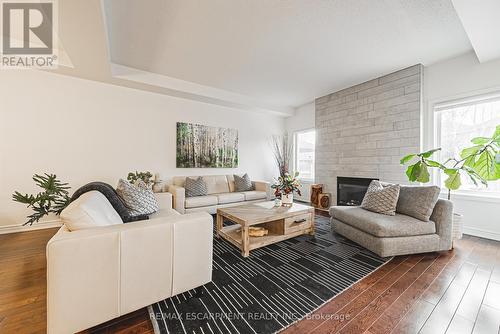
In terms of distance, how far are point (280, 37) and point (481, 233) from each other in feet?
13.1

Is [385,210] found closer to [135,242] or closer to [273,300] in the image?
[273,300]

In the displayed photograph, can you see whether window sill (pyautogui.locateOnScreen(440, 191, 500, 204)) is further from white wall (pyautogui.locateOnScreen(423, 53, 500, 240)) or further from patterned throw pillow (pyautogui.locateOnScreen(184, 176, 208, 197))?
patterned throw pillow (pyautogui.locateOnScreen(184, 176, 208, 197))

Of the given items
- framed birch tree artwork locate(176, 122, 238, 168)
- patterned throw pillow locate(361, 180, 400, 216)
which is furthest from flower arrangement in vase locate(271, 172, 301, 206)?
framed birch tree artwork locate(176, 122, 238, 168)

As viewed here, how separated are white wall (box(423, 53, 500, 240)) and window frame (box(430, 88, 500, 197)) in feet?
0.05

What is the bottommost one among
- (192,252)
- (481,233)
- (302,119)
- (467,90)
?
(481,233)

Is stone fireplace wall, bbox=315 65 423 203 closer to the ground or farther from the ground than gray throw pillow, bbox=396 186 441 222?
farther from the ground

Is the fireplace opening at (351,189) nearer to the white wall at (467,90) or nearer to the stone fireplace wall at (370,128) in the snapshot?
the stone fireplace wall at (370,128)

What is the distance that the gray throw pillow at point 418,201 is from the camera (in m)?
2.31

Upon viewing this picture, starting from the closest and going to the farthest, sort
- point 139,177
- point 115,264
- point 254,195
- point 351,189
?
point 115,264 → point 139,177 → point 351,189 → point 254,195

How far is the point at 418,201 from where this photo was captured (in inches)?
94.3

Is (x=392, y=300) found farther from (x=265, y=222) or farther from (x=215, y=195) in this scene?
(x=215, y=195)

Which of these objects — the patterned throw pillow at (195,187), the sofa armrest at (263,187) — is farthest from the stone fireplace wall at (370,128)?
the patterned throw pillow at (195,187)

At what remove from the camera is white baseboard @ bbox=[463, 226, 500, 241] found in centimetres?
268

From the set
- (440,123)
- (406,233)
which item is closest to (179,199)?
(406,233)
